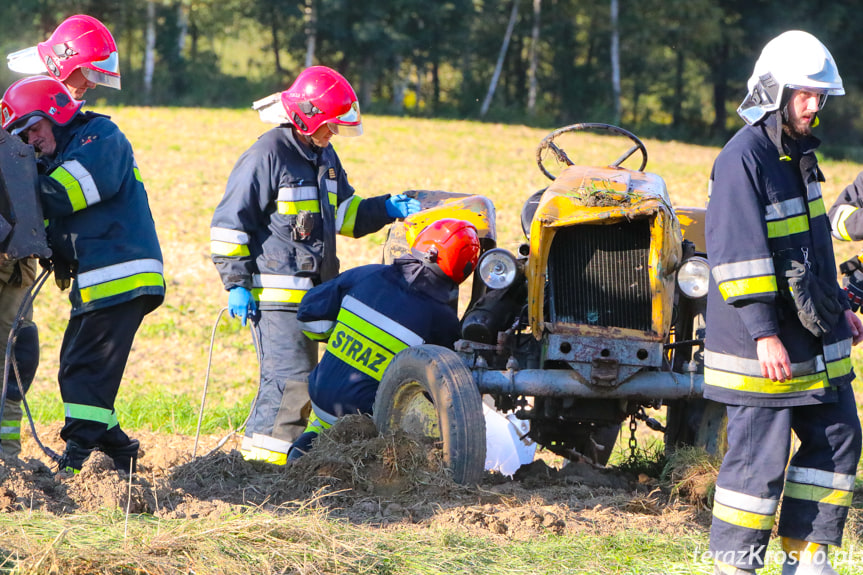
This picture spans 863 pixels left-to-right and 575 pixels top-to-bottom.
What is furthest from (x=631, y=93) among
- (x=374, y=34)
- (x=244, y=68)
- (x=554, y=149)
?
(x=554, y=149)

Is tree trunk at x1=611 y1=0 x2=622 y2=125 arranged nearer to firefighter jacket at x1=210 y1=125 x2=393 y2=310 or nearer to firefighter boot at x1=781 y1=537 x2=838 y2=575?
firefighter jacket at x1=210 y1=125 x2=393 y2=310

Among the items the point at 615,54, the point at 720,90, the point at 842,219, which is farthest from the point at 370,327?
the point at 720,90

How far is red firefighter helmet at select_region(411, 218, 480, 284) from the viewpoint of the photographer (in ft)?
18.6

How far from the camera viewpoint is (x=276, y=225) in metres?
6.22

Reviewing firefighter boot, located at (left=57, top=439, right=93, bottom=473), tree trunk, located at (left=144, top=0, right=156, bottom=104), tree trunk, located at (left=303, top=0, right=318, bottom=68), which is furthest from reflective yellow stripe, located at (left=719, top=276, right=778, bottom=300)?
tree trunk, located at (left=303, top=0, right=318, bottom=68)

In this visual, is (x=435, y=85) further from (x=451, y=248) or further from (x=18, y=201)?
(x=18, y=201)

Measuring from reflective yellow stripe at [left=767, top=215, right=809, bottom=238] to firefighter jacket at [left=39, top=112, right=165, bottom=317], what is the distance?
2.94 meters

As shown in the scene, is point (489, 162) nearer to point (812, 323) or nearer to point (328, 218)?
point (328, 218)

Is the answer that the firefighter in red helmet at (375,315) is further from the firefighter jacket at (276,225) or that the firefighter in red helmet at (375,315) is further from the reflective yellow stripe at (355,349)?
the firefighter jacket at (276,225)

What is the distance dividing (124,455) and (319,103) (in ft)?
7.82

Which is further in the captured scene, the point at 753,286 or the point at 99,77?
the point at 99,77

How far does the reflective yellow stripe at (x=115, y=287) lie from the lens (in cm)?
491

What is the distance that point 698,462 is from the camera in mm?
5441

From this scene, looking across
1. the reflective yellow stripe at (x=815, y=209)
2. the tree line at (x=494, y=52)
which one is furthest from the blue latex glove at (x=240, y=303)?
the tree line at (x=494, y=52)
